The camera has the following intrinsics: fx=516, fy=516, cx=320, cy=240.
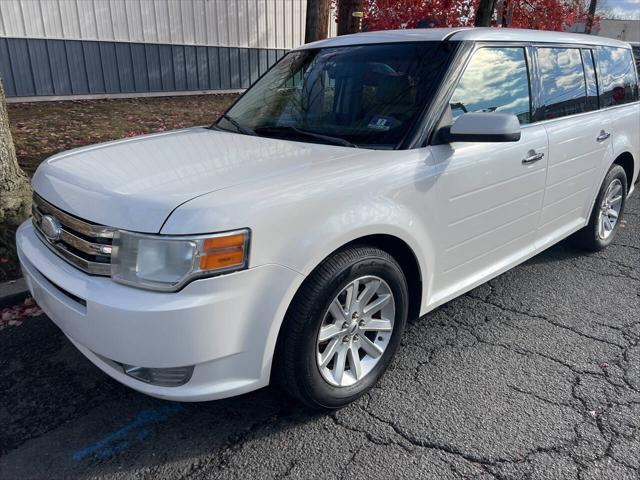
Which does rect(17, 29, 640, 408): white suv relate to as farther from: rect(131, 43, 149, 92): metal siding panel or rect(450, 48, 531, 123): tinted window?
rect(131, 43, 149, 92): metal siding panel

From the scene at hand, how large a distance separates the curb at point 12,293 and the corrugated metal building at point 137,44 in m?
7.69

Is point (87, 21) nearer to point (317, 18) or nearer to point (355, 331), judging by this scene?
point (317, 18)

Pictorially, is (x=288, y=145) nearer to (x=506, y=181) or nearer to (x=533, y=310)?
(x=506, y=181)

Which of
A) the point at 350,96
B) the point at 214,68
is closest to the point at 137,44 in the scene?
the point at 214,68

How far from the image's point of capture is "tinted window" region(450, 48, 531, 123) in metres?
2.97

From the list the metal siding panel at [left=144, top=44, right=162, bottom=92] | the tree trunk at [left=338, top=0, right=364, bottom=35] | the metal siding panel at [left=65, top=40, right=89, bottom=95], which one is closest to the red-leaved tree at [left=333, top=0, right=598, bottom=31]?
the tree trunk at [left=338, top=0, right=364, bottom=35]

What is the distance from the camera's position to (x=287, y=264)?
7.04 ft

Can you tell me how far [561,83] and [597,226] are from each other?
1.51 meters

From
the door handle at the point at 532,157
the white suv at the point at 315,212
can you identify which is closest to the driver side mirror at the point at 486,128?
the white suv at the point at 315,212

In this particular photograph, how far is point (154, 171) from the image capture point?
2.37 m

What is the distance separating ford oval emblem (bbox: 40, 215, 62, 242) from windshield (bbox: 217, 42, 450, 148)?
127cm

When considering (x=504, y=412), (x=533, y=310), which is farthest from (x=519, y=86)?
(x=504, y=412)

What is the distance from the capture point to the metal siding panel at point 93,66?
35.1 feet

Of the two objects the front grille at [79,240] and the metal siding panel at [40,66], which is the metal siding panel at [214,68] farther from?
the front grille at [79,240]
